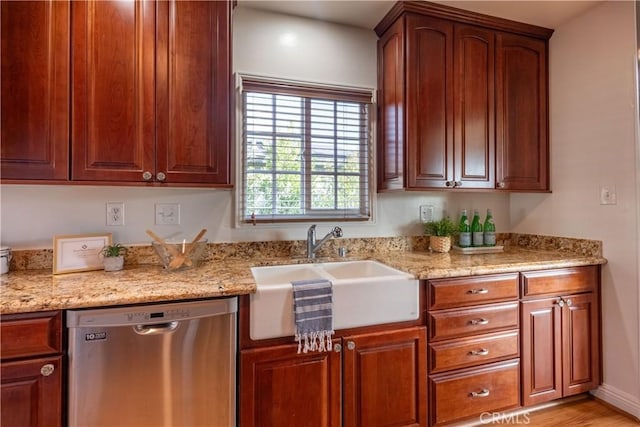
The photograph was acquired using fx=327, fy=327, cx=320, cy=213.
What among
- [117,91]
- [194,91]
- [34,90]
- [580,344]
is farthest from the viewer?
[580,344]

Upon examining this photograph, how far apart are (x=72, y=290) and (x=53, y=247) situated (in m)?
0.51

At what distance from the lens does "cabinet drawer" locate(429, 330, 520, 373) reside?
1681 mm

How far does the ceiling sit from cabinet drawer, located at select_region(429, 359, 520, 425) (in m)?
2.14

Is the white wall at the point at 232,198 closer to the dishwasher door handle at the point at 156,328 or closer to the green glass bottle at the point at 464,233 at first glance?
the green glass bottle at the point at 464,233

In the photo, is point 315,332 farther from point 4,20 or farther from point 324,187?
point 4,20

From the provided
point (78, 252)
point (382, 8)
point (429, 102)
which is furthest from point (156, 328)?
→ point (382, 8)

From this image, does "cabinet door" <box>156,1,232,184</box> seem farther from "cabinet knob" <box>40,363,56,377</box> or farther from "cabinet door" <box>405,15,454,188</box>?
"cabinet door" <box>405,15,454,188</box>

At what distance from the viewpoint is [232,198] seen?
2006 mm

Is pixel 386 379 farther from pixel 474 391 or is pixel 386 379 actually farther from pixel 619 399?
pixel 619 399

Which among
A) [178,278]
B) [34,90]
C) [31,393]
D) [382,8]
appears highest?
[382,8]

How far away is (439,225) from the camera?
233 cm

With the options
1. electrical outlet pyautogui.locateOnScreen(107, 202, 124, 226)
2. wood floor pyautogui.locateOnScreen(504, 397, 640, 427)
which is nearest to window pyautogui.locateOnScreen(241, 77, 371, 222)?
electrical outlet pyautogui.locateOnScreen(107, 202, 124, 226)

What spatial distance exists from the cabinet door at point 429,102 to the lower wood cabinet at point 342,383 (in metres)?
0.96

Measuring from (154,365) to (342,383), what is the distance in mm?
810
